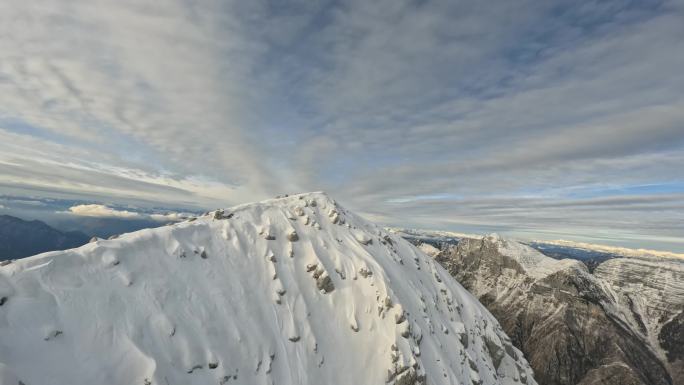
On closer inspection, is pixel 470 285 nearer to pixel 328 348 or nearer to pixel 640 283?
pixel 640 283

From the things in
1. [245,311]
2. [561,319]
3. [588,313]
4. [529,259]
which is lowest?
[561,319]

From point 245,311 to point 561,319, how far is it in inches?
5438

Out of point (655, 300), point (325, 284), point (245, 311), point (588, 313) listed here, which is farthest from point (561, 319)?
point (245, 311)

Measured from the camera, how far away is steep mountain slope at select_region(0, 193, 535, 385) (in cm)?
2952

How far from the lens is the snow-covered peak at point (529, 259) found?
153125mm

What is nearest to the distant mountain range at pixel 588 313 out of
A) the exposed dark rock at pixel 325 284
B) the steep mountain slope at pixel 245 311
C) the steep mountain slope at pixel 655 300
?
the steep mountain slope at pixel 655 300

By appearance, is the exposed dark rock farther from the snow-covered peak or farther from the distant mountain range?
the snow-covered peak

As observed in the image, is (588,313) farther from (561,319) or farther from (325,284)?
(325,284)

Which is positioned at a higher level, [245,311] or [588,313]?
[245,311]

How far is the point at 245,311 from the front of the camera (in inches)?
1766

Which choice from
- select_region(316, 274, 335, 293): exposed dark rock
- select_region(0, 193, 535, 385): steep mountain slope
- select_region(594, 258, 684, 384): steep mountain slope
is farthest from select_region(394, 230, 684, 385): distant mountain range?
select_region(316, 274, 335, 293): exposed dark rock

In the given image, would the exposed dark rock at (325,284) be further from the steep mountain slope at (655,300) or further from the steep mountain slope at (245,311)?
the steep mountain slope at (655,300)

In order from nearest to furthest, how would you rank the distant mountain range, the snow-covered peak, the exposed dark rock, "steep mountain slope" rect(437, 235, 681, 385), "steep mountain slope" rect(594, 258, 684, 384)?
the exposed dark rock < "steep mountain slope" rect(437, 235, 681, 385) < the distant mountain range < "steep mountain slope" rect(594, 258, 684, 384) < the snow-covered peak

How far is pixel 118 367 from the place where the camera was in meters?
29.3
